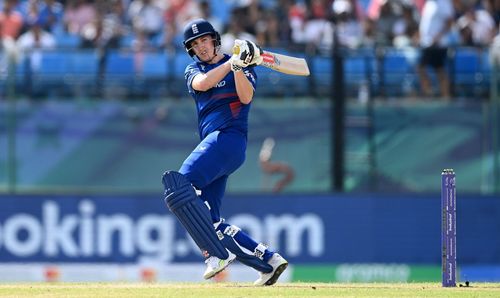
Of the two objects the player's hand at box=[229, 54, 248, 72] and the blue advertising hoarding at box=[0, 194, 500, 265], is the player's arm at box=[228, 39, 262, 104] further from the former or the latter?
the blue advertising hoarding at box=[0, 194, 500, 265]

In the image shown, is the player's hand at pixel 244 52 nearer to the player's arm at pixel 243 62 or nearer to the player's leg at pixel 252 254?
the player's arm at pixel 243 62

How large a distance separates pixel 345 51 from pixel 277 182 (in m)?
1.76

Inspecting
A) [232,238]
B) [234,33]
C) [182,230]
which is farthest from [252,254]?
[234,33]

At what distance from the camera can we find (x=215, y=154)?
929cm

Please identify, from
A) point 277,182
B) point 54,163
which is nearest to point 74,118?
point 54,163

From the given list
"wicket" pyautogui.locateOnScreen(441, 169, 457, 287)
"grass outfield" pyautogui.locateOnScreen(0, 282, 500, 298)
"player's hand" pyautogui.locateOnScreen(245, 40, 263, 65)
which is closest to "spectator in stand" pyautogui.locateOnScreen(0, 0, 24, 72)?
"grass outfield" pyautogui.locateOnScreen(0, 282, 500, 298)

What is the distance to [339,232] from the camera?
15.0 m

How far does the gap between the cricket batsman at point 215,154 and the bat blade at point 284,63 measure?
0.52ft

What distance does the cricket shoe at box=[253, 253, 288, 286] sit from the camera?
9.66 m

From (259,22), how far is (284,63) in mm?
7003

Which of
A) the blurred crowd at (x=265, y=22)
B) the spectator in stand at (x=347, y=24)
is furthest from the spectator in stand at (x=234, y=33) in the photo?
the spectator in stand at (x=347, y=24)

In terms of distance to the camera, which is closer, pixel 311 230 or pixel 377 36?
pixel 311 230

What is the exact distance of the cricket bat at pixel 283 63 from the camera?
9.38 m

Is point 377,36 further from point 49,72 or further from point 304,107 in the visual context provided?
point 49,72
